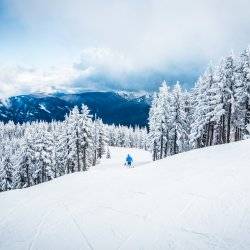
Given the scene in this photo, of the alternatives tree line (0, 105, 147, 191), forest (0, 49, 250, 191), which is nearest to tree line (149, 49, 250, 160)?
forest (0, 49, 250, 191)

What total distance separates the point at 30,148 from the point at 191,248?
5341 centimetres

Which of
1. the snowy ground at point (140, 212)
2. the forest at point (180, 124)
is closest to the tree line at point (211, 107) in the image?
the forest at point (180, 124)

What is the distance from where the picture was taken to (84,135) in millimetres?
56562

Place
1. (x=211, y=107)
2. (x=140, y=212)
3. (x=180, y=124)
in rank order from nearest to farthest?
(x=140, y=212), (x=211, y=107), (x=180, y=124)

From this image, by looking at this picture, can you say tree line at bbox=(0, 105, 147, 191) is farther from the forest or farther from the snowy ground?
the snowy ground

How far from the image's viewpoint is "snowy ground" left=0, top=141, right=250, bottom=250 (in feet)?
46.7

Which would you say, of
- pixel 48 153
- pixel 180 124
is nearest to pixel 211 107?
pixel 180 124

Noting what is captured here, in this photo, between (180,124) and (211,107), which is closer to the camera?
(211,107)

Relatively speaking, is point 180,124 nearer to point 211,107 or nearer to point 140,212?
point 211,107

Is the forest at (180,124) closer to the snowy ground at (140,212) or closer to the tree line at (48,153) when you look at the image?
the tree line at (48,153)

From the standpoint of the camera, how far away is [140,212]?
59.5 ft

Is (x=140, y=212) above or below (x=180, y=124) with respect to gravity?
below

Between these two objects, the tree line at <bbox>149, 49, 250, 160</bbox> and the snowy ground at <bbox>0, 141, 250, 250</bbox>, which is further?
the tree line at <bbox>149, 49, 250, 160</bbox>

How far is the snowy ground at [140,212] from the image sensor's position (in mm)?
14234
